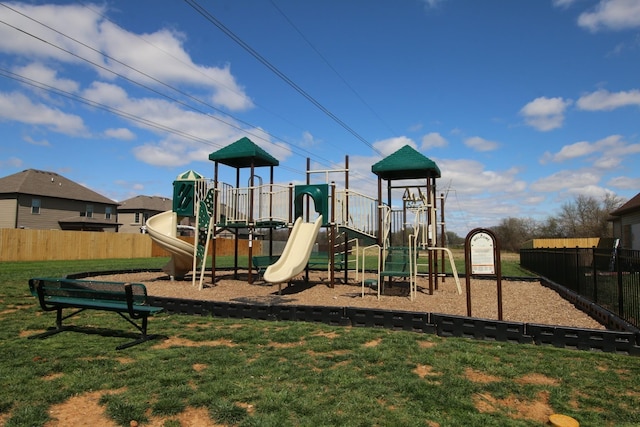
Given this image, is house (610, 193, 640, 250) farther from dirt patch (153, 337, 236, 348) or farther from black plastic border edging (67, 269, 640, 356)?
dirt patch (153, 337, 236, 348)

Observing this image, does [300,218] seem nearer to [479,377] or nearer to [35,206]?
[479,377]

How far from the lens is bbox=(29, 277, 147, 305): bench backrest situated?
19.3 feet

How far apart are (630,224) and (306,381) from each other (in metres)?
28.5

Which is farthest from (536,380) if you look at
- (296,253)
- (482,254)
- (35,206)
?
(35,206)

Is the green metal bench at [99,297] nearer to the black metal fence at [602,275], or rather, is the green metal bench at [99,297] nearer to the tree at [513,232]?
the black metal fence at [602,275]

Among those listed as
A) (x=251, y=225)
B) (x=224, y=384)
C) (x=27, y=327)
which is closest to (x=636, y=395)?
(x=224, y=384)

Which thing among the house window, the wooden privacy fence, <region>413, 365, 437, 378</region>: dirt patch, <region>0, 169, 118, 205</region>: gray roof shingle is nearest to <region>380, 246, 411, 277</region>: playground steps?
<region>413, 365, 437, 378</region>: dirt patch

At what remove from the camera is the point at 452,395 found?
3844 mm

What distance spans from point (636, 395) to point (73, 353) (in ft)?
20.0

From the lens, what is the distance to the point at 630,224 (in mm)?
25484

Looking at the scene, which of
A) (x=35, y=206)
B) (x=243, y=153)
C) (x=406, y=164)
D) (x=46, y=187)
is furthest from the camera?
(x=46, y=187)

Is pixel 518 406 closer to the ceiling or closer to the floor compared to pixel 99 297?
closer to the floor

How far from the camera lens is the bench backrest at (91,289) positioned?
19.3 feet

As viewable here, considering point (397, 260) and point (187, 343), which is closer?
point (187, 343)
